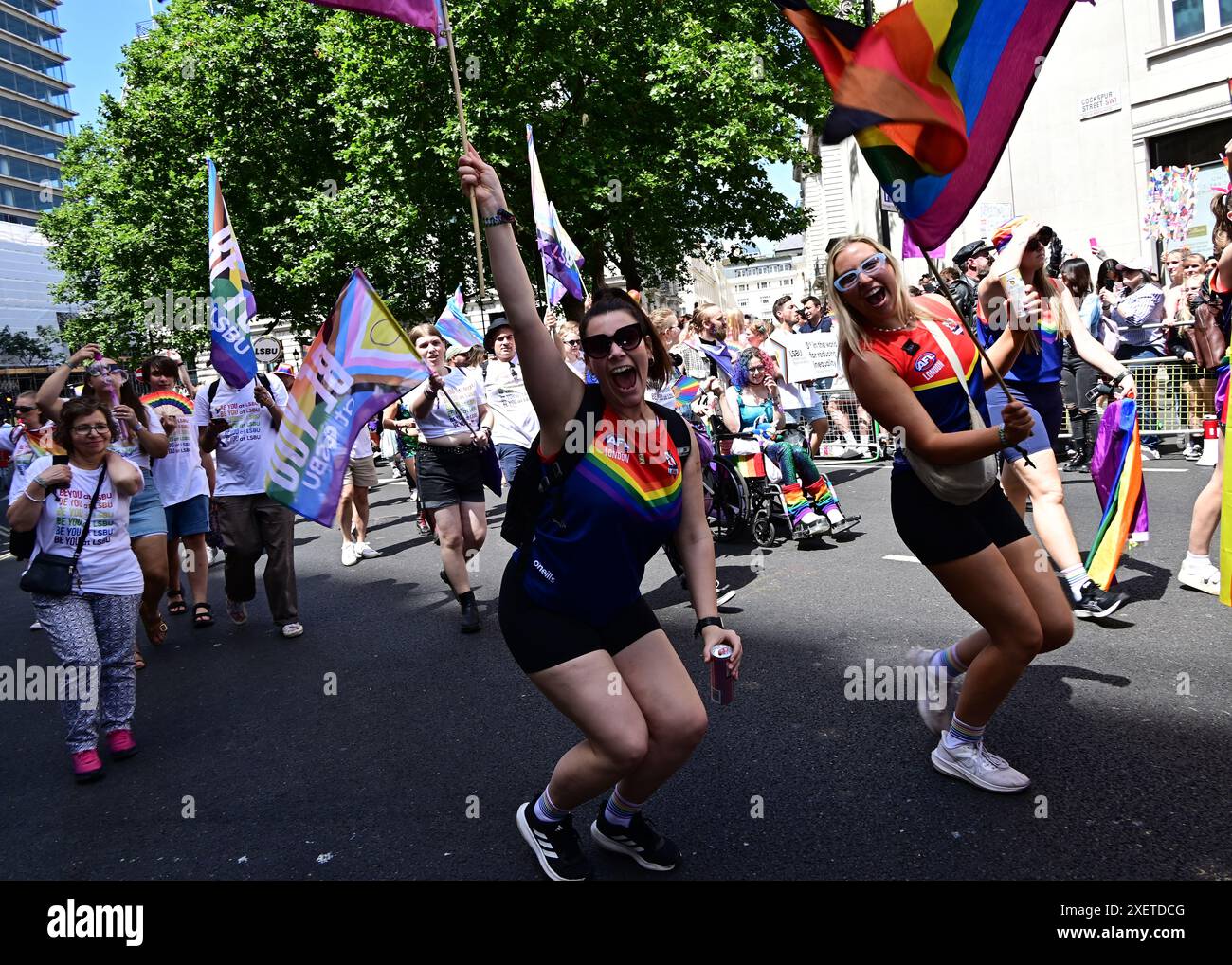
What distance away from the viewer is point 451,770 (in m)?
4.12

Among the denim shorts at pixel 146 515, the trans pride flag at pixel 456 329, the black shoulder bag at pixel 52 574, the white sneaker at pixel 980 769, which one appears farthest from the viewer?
the trans pride flag at pixel 456 329

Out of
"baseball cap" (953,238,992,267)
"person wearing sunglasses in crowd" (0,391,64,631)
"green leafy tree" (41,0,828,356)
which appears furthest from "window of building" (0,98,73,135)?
"baseball cap" (953,238,992,267)

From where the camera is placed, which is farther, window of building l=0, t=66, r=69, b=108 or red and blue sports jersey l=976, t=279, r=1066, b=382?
window of building l=0, t=66, r=69, b=108

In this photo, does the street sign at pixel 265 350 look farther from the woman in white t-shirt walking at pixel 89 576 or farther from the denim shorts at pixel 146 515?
the woman in white t-shirt walking at pixel 89 576

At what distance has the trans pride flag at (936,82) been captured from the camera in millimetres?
3262

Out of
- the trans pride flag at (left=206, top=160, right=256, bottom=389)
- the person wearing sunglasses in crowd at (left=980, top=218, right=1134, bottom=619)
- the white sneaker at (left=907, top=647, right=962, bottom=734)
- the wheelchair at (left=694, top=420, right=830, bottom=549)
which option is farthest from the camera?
the wheelchair at (left=694, top=420, right=830, bottom=549)

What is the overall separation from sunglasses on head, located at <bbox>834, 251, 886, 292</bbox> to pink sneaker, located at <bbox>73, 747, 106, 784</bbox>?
396 centimetres

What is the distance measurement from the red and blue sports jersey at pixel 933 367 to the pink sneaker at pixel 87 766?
3.95m

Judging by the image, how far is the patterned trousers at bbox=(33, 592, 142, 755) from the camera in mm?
4637

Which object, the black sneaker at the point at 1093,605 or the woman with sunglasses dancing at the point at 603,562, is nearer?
the woman with sunglasses dancing at the point at 603,562

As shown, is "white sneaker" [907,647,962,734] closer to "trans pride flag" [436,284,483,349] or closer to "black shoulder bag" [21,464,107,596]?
"black shoulder bag" [21,464,107,596]

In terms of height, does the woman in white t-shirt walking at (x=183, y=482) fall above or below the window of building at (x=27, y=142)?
below

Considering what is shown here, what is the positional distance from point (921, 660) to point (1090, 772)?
77 cm

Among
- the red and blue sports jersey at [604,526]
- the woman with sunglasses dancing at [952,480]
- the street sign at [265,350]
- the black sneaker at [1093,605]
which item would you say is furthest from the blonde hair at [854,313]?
the street sign at [265,350]
